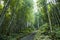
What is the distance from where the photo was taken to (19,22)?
101 ft

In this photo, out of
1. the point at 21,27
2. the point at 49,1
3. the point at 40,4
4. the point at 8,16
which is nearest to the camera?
the point at 49,1

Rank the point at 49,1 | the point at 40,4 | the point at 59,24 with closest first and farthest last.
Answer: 1. the point at 49,1
2. the point at 59,24
3. the point at 40,4

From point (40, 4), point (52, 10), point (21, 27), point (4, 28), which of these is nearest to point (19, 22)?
point (21, 27)

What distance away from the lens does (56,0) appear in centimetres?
1858

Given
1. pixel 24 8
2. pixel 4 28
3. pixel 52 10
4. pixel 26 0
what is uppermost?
pixel 26 0

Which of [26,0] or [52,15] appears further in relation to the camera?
[26,0]

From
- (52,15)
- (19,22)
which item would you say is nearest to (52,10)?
(52,15)

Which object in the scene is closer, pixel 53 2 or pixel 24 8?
pixel 53 2

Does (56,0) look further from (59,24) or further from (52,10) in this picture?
(59,24)

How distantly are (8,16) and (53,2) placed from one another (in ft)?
32.4

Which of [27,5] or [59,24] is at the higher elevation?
[27,5]

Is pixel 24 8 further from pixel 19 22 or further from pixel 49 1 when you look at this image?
pixel 49 1

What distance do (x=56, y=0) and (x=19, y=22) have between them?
45.4 ft

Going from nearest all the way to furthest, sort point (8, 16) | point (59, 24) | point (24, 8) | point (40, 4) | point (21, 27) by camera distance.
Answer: point (59, 24), point (40, 4), point (8, 16), point (24, 8), point (21, 27)
